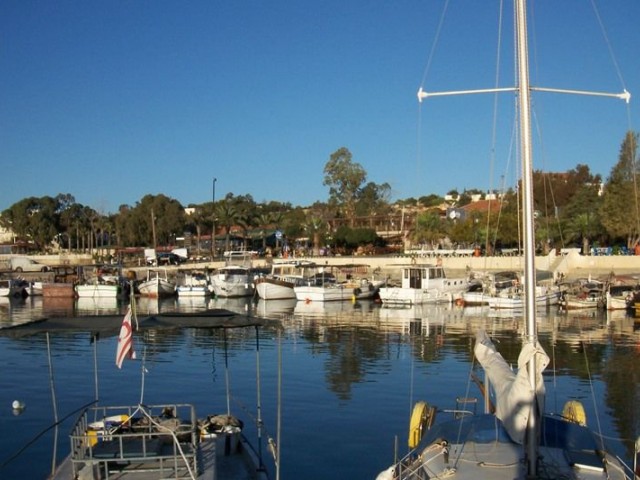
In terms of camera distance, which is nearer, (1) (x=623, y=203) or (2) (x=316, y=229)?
(1) (x=623, y=203)

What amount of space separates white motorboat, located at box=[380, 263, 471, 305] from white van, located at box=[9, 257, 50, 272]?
57.9m

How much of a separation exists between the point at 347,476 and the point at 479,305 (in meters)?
48.5

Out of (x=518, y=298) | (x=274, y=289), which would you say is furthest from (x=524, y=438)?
(x=274, y=289)

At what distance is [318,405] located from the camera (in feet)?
79.2

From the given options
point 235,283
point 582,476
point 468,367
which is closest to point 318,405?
point 468,367

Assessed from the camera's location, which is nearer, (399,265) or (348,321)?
(348,321)

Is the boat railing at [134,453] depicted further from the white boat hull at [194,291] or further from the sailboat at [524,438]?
the white boat hull at [194,291]

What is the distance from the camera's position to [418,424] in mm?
17047

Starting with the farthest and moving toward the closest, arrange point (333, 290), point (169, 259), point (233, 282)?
point (169, 259) < point (233, 282) < point (333, 290)

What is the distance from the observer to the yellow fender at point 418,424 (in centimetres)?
1689

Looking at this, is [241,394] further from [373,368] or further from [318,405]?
[373,368]

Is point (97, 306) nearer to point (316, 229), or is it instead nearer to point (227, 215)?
point (316, 229)

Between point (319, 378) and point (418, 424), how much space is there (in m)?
12.3

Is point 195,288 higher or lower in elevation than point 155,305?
higher
